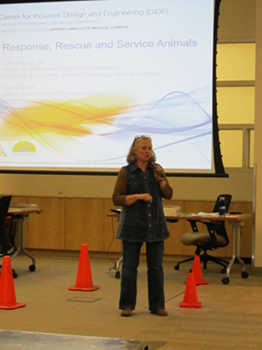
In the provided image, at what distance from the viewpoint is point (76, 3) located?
902cm

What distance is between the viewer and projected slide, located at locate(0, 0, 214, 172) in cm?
862

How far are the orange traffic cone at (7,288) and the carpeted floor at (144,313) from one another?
0.11 metres

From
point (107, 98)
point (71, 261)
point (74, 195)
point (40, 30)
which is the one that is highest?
point (40, 30)

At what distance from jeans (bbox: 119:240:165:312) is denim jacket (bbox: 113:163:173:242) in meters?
0.09

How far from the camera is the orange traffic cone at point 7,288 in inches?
225

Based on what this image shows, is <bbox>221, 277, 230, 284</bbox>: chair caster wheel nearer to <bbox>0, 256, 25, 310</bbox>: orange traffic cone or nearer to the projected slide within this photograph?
the projected slide

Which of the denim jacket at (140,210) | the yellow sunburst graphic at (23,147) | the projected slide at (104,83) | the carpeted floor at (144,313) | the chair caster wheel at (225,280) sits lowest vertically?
the carpeted floor at (144,313)

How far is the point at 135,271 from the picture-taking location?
5480 mm

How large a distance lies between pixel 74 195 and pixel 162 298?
4.14m

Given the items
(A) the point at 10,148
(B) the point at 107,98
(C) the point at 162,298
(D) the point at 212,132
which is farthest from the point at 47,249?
(C) the point at 162,298

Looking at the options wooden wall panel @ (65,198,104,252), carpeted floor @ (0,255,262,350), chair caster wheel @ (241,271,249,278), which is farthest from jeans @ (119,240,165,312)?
wooden wall panel @ (65,198,104,252)

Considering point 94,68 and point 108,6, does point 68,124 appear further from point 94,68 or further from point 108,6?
point 108,6

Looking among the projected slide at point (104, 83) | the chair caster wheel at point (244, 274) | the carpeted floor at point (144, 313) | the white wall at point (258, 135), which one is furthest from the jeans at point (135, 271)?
the projected slide at point (104, 83)

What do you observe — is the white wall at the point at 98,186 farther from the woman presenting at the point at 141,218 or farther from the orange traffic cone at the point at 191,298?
the woman presenting at the point at 141,218
